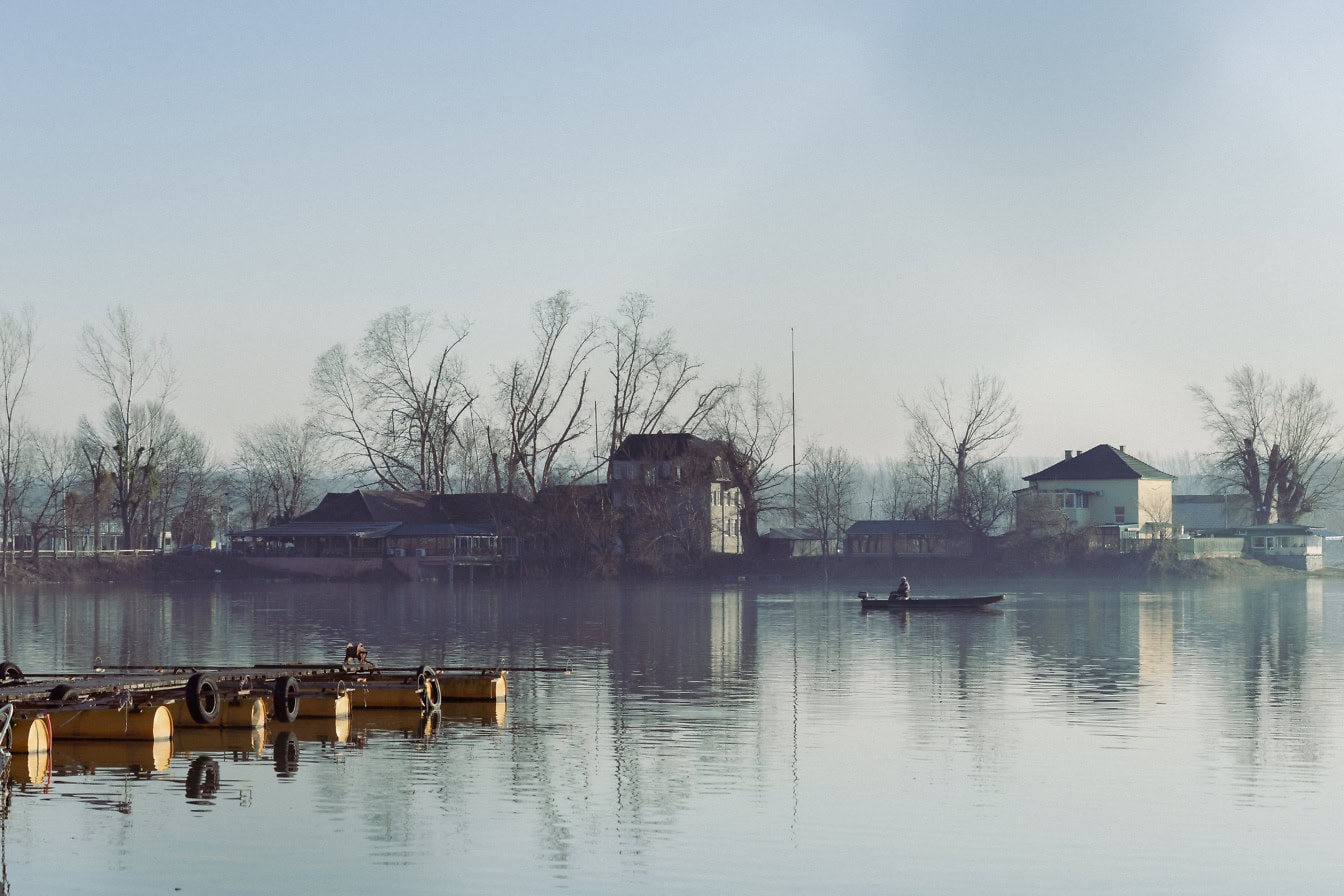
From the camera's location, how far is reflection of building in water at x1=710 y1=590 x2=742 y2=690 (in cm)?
4803

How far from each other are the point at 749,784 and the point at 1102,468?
120243 millimetres

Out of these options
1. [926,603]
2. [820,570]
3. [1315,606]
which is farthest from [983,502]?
[926,603]

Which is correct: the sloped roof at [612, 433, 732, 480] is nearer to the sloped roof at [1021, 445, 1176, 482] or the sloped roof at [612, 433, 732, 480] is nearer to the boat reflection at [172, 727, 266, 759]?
the sloped roof at [1021, 445, 1176, 482]

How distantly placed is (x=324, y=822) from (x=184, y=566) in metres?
105

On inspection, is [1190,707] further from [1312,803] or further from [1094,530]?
[1094,530]

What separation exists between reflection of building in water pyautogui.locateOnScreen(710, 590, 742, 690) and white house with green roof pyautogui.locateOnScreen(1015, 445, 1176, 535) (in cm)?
5004

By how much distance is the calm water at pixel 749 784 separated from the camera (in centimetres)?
2119

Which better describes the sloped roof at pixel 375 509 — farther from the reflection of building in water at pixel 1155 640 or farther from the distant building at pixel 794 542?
the reflection of building in water at pixel 1155 640

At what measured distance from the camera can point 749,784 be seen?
2756 centimetres

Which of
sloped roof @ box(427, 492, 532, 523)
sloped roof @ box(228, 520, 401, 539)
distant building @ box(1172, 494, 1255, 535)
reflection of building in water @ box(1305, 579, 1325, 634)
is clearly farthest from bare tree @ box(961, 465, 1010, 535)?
sloped roof @ box(228, 520, 401, 539)

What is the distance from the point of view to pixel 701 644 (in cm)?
5994

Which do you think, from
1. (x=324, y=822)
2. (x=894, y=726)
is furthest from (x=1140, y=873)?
(x=894, y=726)

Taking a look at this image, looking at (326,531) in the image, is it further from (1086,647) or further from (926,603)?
(1086,647)

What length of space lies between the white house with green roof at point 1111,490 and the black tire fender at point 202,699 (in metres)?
110
